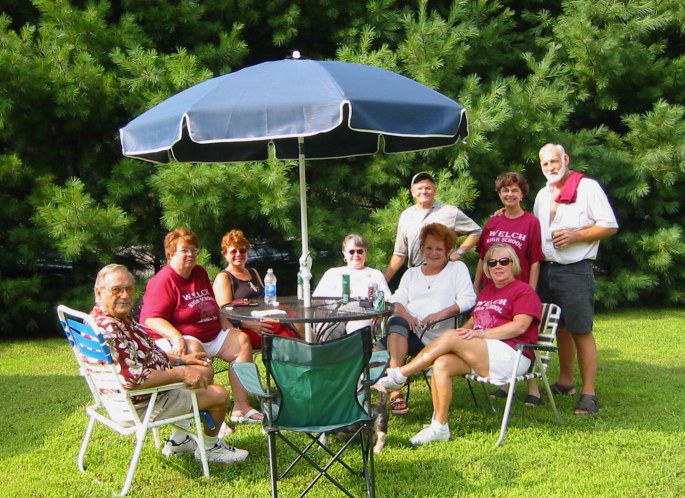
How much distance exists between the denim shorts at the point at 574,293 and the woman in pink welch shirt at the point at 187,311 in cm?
201

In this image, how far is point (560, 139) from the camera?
8086mm

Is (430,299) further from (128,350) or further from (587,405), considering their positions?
(128,350)

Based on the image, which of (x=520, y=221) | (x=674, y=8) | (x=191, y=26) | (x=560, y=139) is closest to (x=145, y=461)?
(x=520, y=221)

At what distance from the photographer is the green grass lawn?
3318mm

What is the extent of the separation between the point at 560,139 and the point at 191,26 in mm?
4286

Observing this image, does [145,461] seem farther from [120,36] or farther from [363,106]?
[120,36]

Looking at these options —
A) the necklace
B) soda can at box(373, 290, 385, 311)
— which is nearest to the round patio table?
soda can at box(373, 290, 385, 311)

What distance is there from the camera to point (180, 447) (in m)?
3.71

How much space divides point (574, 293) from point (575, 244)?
12.2 inches

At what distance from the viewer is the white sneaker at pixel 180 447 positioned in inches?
145

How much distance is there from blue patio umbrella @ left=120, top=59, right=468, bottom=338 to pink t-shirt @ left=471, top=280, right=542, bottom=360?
A: 3.17ft

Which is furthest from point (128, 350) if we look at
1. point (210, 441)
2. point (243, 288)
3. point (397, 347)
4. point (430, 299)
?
point (430, 299)

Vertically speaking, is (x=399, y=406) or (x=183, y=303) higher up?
(x=183, y=303)

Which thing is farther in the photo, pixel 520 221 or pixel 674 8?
pixel 674 8
